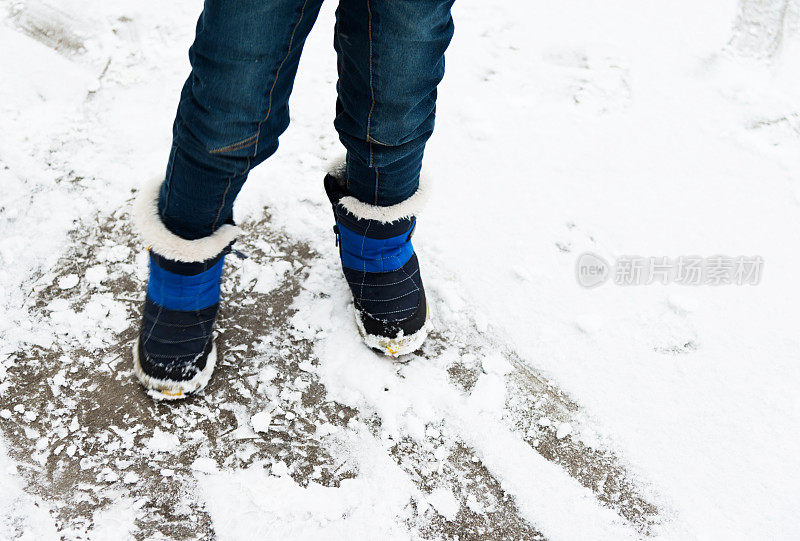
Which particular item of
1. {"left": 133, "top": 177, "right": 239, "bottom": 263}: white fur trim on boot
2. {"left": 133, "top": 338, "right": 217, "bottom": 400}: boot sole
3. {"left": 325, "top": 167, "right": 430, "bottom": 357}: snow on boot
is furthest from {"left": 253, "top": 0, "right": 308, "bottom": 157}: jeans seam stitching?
{"left": 133, "top": 338, "right": 217, "bottom": 400}: boot sole

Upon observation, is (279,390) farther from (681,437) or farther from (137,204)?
(681,437)

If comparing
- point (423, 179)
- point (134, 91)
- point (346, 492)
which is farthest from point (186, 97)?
point (134, 91)

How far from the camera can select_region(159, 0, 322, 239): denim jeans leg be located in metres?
0.73

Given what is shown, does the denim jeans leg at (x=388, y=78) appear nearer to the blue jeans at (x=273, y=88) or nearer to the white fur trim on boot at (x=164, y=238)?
the blue jeans at (x=273, y=88)

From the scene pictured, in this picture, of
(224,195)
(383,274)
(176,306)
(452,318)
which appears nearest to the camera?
(224,195)

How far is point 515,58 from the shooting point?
2.00 metres

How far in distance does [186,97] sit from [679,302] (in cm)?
Result: 119

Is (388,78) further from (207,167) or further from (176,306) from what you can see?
(176,306)

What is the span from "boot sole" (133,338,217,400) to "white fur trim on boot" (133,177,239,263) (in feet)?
0.93

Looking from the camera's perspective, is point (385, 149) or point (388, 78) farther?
point (385, 149)

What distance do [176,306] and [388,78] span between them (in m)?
0.58

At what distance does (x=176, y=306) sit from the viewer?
1084 millimetres
